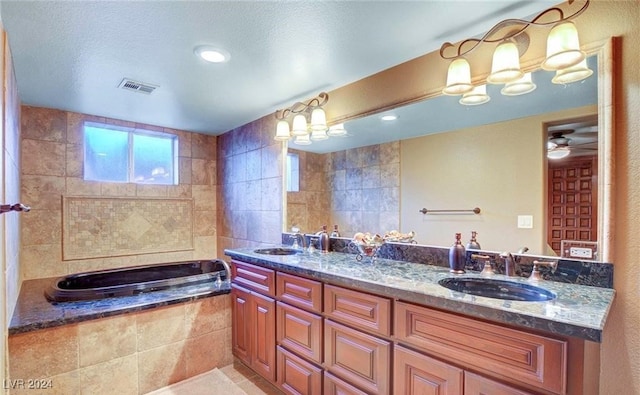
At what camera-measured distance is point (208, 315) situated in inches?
96.4

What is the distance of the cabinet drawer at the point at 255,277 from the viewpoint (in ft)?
6.91

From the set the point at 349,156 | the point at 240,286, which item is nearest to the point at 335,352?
the point at 240,286

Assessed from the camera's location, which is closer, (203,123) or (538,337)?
(538,337)

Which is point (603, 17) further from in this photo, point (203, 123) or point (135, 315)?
point (203, 123)

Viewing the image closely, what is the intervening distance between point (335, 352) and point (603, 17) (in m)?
1.98

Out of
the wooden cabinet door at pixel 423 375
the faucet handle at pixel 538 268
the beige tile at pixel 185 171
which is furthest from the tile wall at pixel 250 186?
the faucet handle at pixel 538 268

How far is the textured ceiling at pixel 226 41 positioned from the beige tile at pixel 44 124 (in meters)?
0.26

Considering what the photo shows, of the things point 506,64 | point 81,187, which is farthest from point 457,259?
point 81,187

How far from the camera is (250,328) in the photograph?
2.30m

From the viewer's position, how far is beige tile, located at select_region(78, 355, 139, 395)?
191cm

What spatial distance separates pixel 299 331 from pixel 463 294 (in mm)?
1043

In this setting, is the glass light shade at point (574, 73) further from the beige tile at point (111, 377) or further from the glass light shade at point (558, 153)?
the beige tile at point (111, 377)

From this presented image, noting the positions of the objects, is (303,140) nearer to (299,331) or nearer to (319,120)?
(319,120)

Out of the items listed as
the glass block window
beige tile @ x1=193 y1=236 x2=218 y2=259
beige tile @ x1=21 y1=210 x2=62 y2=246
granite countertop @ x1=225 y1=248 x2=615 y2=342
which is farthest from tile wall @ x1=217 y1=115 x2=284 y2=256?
beige tile @ x1=21 y1=210 x2=62 y2=246
